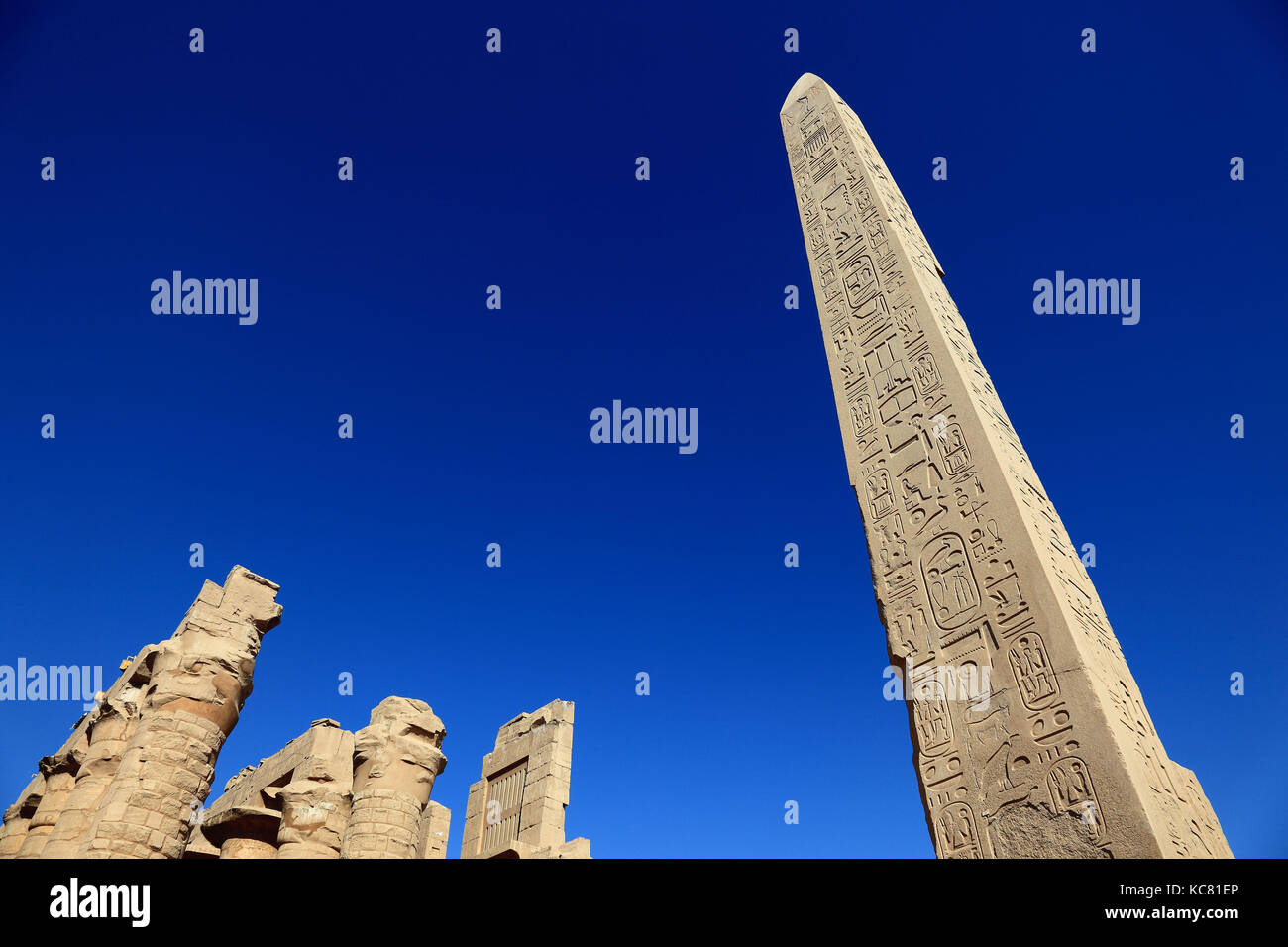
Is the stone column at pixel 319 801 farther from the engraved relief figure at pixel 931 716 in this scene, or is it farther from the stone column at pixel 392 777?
the engraved relief figure at pixel 931 716

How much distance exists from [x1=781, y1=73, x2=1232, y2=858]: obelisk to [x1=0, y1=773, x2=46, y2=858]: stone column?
33.8ft

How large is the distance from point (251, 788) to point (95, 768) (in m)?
1.92

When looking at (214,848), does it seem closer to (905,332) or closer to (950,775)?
(950,775)

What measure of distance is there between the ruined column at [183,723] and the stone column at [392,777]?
1403 millimetres

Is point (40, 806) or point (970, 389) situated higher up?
point (970, 389)

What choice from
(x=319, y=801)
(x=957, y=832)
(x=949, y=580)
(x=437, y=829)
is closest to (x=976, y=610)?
(x=949, y=580)

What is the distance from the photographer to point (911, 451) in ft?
18.5

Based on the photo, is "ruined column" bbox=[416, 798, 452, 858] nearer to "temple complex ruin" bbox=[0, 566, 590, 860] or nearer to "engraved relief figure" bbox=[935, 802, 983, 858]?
"temple complex ruin" bbox=[0, 566, 590, 860]

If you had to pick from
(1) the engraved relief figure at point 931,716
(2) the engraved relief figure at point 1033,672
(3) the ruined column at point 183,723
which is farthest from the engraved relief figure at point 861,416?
(3) the ruined column at point 183,723

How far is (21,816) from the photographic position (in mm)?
9625

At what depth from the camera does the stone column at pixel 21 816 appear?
9102 millimetres

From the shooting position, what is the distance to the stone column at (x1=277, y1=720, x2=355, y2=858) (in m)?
7.30
